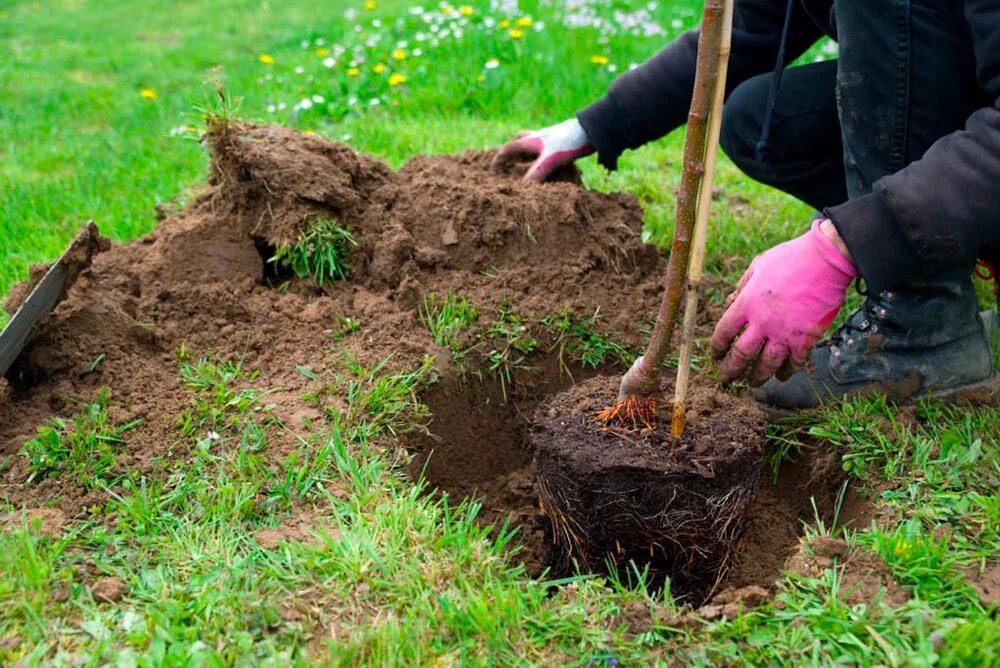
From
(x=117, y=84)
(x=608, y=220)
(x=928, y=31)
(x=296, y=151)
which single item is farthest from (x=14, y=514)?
(x=117, y=84)

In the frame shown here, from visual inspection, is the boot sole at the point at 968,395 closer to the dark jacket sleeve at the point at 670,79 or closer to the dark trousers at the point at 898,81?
the dark trousers at the point at 898,81

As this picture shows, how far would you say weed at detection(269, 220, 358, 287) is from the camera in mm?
2891

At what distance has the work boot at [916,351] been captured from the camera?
246 centimetres

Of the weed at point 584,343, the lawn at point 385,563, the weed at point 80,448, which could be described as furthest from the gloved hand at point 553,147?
the weed at point 80,448

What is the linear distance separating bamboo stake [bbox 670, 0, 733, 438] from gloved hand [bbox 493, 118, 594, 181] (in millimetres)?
1203

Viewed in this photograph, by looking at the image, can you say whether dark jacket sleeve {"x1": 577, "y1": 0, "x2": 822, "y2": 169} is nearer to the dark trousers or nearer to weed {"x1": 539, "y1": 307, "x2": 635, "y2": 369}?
the dark trousers

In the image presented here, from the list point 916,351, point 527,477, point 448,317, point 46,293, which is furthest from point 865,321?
point 46,293

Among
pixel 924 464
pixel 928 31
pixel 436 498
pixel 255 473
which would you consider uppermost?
pixel 928 31

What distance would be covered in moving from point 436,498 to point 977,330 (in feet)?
5.09

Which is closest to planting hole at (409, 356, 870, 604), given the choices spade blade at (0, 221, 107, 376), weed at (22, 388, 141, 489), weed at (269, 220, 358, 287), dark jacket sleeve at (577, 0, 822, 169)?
weed at (269, 220, 358, 287)

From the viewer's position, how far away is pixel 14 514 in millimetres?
2047

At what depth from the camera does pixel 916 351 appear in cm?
250

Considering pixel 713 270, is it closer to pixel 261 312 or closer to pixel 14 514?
pixel 261 312

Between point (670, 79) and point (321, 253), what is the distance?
1.26 meters
